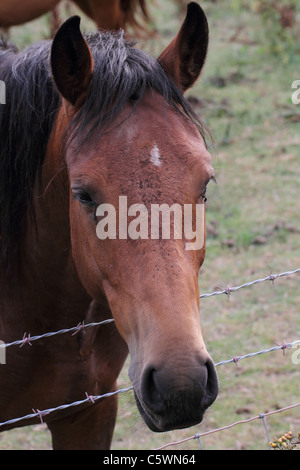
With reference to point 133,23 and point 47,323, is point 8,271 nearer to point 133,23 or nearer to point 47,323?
point 47,323

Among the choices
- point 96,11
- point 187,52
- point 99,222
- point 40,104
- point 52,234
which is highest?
point 187,52

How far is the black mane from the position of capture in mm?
2141

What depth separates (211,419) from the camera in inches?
158

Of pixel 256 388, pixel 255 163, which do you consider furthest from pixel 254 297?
pixel 255 163

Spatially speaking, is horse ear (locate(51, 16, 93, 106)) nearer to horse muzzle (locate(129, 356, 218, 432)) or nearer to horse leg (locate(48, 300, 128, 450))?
horse leg (locate(48, 300, 128, 450))

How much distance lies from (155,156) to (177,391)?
72 cm

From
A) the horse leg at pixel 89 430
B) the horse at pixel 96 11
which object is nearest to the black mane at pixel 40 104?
the horse leg at pixel 89 430

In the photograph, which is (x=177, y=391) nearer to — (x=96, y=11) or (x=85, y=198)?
(x=85, y=198)

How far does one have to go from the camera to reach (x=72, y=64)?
7.13 feet

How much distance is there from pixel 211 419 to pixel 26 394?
1753mm

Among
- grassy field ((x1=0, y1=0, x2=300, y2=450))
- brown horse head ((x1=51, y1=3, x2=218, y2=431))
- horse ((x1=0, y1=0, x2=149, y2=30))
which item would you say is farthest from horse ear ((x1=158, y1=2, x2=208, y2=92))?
horse ((x1=0, y1=0, x2=149, y2=30))

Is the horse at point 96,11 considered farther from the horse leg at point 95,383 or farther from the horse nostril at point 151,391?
the horse nostril at point 151,391

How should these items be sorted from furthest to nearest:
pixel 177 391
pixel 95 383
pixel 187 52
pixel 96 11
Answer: pixel 96 11 → pixel 95 383 → pixel 187 52 → pixel 177 391

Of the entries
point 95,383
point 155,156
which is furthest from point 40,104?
point 95,383
